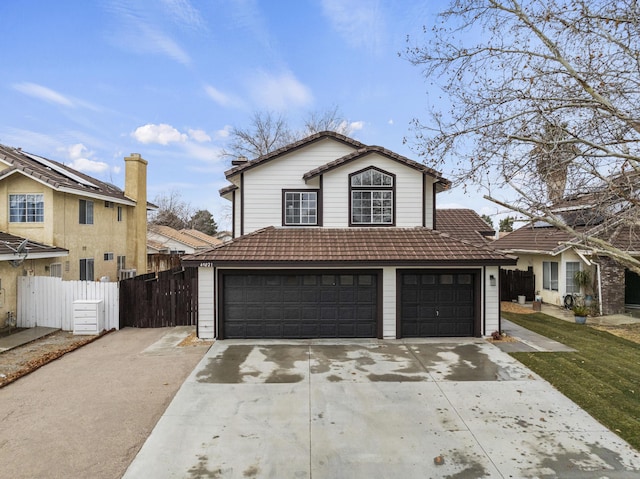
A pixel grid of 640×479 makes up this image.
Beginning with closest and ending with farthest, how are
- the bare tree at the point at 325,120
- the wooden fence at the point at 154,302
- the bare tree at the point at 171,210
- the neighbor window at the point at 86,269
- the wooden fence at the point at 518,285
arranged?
the wooden fence at the point at 154,302
the neighbor window at the point at 86,269
the wooden fence at the point at 518,285
the bare tree at the point at 325,120
the bare tree at the point at 171,210

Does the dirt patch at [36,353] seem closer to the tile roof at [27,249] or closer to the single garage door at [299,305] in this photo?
the tile roof at [27,249]

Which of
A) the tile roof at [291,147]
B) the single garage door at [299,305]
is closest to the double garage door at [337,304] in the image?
the single garage door at [299,305]

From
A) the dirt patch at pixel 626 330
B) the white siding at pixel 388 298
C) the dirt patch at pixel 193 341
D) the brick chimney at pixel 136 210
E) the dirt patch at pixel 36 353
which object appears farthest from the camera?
the brick chimney at pixel 136 210

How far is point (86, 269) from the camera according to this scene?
16812 mm

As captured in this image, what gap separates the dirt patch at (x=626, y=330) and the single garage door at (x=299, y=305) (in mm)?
8299

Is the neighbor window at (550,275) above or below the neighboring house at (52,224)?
below

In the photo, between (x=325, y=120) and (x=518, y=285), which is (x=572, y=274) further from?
(x=325, y=120)

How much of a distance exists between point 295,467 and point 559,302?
16489 mm

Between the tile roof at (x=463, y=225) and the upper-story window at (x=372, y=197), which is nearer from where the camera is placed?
the upper-story window at (x=372, y=197)

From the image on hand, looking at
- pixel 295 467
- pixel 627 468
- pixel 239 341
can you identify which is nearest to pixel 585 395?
pixel 627 468

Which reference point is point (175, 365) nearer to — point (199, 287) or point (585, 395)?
point (199, 287)

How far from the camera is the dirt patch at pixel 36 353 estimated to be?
8281 millimetres

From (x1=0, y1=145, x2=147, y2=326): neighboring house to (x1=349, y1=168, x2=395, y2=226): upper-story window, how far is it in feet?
33.0

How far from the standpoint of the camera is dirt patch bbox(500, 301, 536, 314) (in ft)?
52.8
